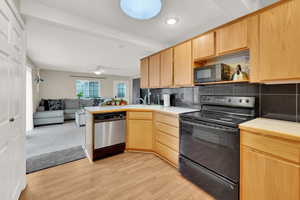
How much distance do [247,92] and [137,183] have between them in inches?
76.2

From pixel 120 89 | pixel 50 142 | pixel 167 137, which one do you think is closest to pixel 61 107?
pixel 50 142

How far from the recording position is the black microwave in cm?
175

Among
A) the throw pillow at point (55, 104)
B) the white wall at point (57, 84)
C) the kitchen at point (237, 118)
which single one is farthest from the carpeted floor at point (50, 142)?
the white wall at point (57, 84)

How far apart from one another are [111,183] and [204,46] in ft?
7.85

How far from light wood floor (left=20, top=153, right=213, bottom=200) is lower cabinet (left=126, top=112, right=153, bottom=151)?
369 mm

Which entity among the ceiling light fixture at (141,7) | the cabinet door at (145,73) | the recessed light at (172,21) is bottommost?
the cabinet door at (145,73)

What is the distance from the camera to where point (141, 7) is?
140 cm

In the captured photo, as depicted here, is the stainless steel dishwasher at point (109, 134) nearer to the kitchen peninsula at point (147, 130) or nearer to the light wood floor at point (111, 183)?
the kitchen peninsula at point (147, 130)

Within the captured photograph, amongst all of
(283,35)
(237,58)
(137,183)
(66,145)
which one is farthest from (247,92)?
(66,145)

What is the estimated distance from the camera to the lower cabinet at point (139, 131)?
8.23 ft

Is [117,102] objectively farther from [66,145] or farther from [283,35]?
[283,35]

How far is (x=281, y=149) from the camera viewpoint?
1.00 m

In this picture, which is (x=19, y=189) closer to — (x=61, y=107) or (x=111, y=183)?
(x=111, y=183)

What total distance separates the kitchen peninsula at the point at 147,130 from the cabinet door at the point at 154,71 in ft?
2.56
